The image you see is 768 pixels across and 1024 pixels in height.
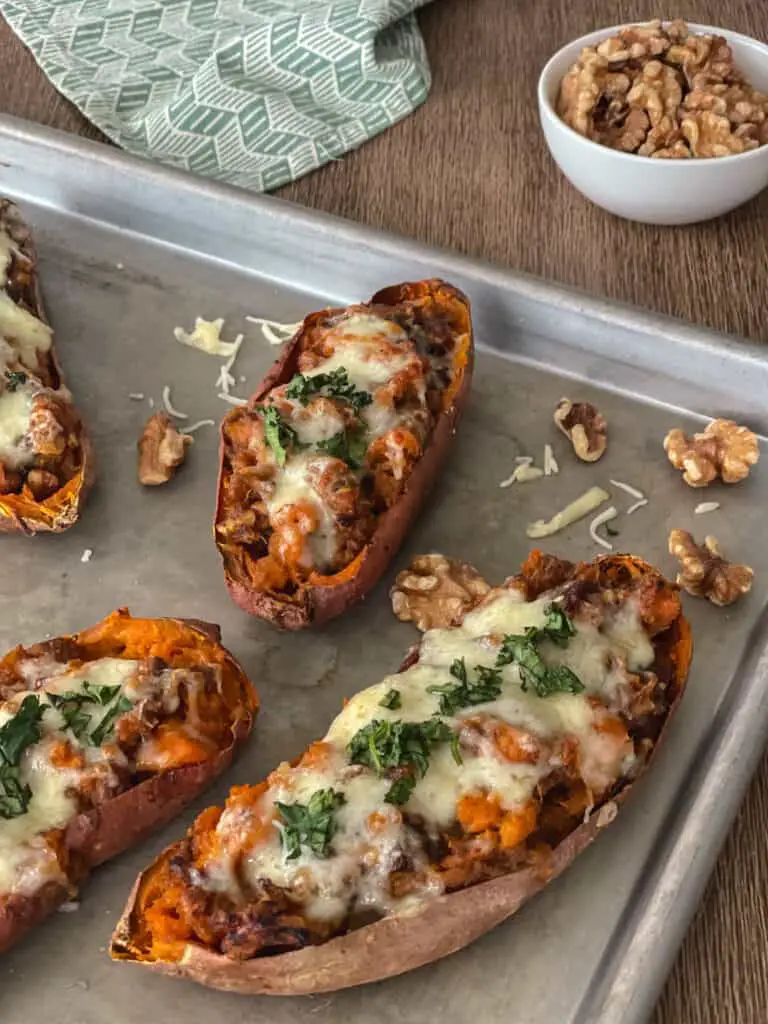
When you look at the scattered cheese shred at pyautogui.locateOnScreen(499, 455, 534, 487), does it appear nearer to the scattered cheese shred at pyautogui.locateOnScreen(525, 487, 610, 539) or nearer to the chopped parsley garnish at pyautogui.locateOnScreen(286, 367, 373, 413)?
the scattered cheese shred at pyautogui.locateOnScreen(525, 487, 610, 539)

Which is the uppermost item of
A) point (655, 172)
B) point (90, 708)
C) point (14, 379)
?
point (655, 172)

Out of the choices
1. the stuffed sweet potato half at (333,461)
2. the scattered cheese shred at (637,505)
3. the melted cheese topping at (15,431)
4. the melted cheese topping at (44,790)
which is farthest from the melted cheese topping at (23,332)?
the scattered cheese shred at (637,505)

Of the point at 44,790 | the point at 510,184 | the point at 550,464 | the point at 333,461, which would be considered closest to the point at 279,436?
the point at 333,461

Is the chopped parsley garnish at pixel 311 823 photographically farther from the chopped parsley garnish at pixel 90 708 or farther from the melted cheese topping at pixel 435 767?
the chopped parsley garnish at pixel 90 708

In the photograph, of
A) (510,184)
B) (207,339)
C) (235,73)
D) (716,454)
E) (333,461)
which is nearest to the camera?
(333,461)

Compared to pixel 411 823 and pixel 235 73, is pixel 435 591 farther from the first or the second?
pixel 235 73
